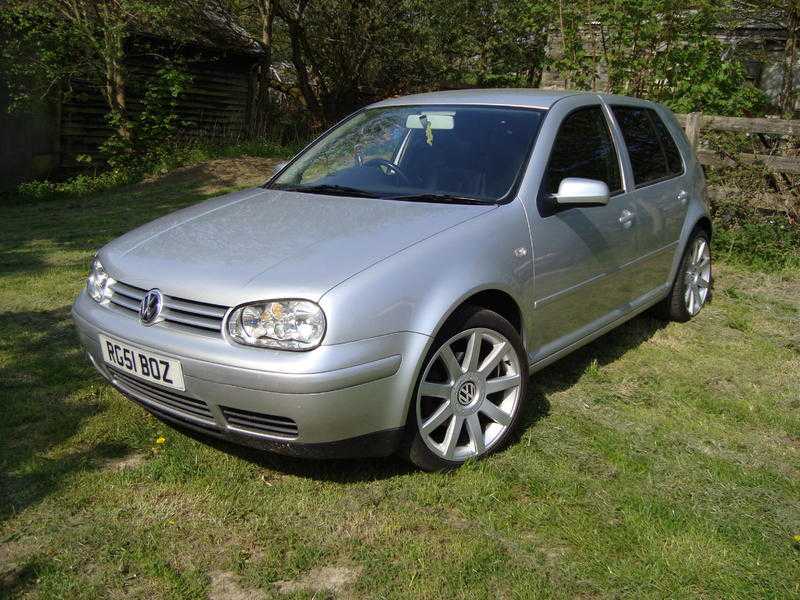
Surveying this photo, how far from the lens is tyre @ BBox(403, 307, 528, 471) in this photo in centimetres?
324

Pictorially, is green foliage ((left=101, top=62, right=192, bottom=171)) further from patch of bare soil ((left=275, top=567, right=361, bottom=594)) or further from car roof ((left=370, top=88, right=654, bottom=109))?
patch of bare soil ((left=275, top=567, right=361, bottom=594))

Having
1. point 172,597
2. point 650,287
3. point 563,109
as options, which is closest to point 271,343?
point 172,597

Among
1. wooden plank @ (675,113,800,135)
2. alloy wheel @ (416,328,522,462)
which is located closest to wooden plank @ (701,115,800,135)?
wooden plank @ (675,113,800,135)

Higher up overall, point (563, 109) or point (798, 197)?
point (563, 109)

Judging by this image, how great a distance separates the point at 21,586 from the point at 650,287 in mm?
3927

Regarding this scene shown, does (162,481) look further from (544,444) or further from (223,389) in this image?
(544,444)

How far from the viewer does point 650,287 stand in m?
5.11

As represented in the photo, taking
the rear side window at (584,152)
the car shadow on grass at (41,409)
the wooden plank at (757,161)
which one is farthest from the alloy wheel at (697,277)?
the car shadow on grass at (41,409)

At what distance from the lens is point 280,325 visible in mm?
2902

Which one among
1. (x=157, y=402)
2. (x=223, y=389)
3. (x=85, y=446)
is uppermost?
(x=223, y=389)

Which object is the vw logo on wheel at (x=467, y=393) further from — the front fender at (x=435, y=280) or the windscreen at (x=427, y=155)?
the windscreen at (x=427, y=155)

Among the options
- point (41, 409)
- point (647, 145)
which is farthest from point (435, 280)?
point (647, 145)

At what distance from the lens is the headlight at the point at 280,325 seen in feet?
9.45

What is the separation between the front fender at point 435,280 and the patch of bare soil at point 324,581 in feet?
2.62
